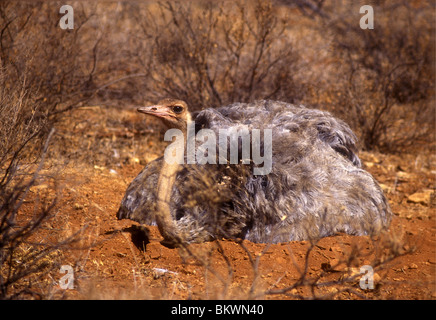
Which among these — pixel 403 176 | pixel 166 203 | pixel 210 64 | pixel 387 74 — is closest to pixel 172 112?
pixel 166 203

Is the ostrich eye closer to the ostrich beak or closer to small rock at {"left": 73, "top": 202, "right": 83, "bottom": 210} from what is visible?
the ostrich beak

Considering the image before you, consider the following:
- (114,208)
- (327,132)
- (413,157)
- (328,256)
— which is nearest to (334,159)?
(327,132)

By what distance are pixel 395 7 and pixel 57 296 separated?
993 centimetres

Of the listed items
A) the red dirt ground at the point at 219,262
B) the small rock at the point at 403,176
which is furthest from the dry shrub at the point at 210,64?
the red dirt ground at the point at 219,262

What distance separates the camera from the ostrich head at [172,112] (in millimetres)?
4734

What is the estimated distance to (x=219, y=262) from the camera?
15.2ft

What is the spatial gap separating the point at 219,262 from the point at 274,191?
0.90 metres

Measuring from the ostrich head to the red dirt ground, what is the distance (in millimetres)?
867

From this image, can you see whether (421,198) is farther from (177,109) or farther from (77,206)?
(77,206)

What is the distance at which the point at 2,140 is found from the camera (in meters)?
4.57

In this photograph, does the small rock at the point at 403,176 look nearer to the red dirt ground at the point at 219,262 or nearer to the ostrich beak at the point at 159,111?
the red dirt ground at the point at 219,262

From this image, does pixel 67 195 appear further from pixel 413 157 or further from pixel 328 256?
pixel 413 157

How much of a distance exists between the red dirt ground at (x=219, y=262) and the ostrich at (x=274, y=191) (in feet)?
0.49

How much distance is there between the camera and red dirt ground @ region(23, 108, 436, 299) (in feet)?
12.4
